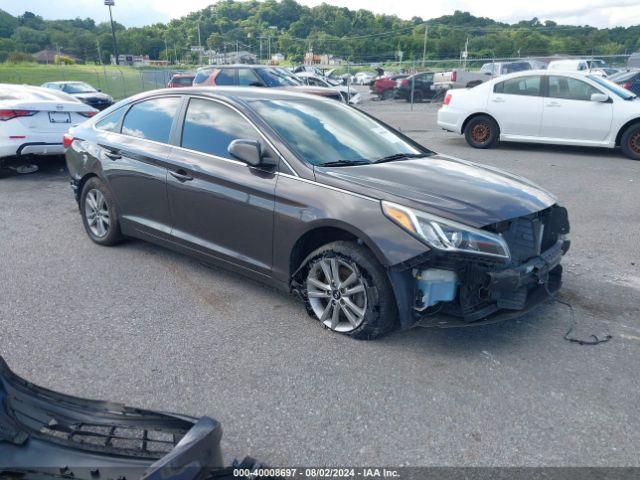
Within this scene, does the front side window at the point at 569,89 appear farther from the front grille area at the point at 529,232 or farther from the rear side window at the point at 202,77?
the rear side window at the point at 202,77

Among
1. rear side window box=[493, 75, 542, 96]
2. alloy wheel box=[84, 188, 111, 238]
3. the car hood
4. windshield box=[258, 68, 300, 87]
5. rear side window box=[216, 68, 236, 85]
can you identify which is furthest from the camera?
rear side window box=[216, 68, 236, 85]

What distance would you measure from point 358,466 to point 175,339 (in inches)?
65.2

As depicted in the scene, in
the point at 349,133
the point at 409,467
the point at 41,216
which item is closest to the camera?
the point at 409,467

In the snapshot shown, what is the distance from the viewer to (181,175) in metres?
4.41

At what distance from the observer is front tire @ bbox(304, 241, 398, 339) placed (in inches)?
133

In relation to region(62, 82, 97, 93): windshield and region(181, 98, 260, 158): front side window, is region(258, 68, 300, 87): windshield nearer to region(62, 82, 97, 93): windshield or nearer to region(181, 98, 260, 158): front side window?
region(62, 82, 97, 93): windshield

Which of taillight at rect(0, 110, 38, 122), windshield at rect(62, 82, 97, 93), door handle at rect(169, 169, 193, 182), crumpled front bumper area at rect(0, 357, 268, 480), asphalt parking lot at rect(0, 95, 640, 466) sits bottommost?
asphalt parking lot at rect(0, 95, 640, 466)

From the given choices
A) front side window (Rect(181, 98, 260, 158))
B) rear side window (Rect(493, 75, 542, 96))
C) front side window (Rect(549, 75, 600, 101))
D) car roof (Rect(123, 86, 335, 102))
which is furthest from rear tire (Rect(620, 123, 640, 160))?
front side window (Rect(181, 98, 260, 158))

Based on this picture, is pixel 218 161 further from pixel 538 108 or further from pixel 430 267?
pixel 538 108

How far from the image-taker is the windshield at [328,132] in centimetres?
401

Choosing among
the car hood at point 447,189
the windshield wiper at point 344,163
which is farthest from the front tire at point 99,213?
the car hood at point 447,189

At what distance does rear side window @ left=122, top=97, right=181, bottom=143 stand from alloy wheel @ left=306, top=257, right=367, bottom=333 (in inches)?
75.6

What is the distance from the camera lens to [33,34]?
83938 millimetres

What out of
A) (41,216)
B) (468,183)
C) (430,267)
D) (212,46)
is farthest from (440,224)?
(212,46)
